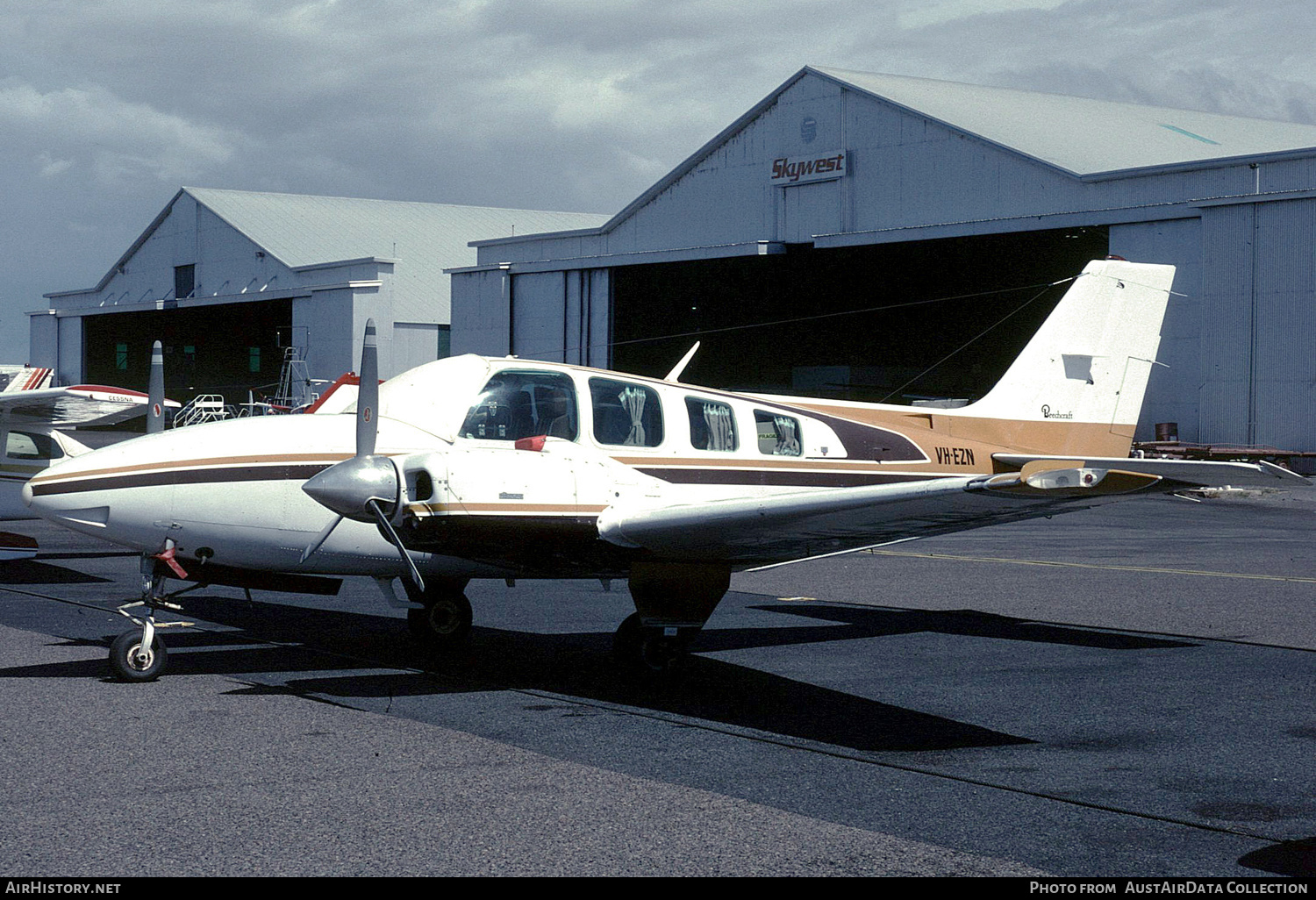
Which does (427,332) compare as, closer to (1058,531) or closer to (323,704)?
(1058,531)

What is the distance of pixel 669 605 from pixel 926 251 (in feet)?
115

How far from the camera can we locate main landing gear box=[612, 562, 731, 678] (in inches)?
365

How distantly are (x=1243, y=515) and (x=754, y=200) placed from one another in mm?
20810

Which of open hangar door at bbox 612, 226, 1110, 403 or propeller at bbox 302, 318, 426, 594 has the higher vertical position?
open hangar door at bbox 612, 226, 1110, 403

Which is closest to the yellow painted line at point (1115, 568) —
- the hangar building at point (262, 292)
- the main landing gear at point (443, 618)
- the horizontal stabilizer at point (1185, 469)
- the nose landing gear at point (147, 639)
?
the main landing gear at point (443, 618)

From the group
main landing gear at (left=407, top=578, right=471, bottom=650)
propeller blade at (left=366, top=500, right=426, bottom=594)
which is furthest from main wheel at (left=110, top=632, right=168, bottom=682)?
main landing gear at (left=407, top=578, right=471, bottom=650)

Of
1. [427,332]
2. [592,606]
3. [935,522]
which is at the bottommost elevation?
[592,606]

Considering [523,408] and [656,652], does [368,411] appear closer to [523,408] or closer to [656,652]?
[523,408]

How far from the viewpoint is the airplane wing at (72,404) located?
51.3 feet

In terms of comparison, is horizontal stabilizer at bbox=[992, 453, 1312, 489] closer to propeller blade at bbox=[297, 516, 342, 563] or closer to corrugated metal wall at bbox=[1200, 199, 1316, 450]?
propeller blade at bbox=[297, 516, 342, 563]

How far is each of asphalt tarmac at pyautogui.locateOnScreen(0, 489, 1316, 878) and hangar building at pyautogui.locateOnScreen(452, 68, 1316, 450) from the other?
21683 millimetres

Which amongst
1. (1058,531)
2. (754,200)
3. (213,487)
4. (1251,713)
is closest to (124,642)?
(213,487)

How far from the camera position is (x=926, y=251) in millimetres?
42375

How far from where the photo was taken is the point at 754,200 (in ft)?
138
